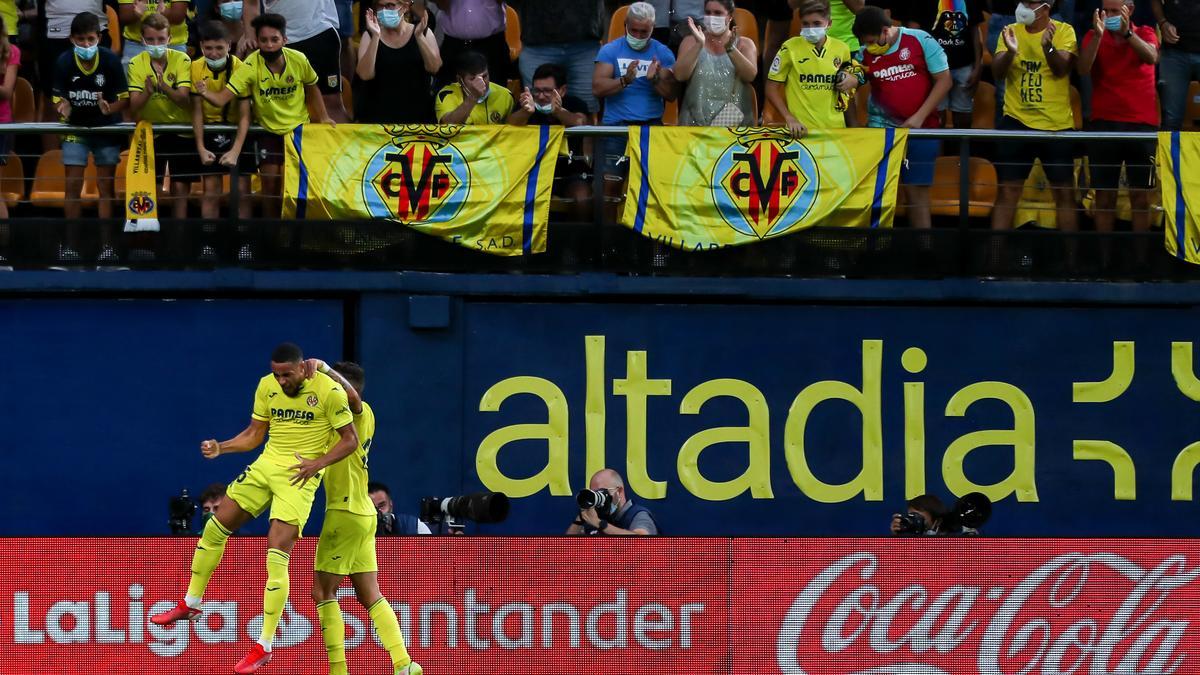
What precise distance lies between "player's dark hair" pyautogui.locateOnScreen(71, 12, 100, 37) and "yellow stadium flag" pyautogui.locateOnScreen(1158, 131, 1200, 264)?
815cm

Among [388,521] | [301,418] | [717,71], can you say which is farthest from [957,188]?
[301,418]

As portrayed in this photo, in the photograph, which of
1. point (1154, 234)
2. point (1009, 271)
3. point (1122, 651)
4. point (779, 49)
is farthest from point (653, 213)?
point (1122, 651)

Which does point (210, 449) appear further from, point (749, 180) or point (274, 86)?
point (749, 180)

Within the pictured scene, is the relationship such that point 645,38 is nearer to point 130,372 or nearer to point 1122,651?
point 130,372

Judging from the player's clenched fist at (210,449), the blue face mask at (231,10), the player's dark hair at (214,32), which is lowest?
the player's clenched fist at (210,449)

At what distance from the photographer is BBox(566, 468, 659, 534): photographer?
13438mm

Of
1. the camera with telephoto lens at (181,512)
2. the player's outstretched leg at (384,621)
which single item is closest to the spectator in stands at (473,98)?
the camera with telephoto lens at (181,512)

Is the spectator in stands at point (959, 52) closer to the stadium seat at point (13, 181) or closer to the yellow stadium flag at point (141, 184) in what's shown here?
the yellow stadium flag at point (141, 184)

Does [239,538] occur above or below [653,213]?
below

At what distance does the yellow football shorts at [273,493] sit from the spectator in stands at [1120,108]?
694 centimetres

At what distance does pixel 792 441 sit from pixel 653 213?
2.19m

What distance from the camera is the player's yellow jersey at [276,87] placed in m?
14.7

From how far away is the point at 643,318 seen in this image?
15.5 metres

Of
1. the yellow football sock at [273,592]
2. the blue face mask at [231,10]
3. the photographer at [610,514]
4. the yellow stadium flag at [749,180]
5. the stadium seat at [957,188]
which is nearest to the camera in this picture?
the yellow football sock at [273,592]
